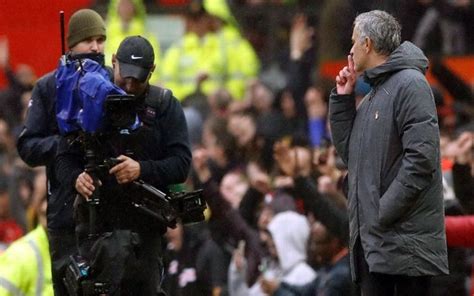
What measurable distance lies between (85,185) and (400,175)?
1761mm

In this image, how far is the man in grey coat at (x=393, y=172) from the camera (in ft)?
28.4

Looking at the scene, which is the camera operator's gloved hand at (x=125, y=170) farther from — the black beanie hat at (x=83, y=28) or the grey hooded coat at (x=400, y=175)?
the grey hooded coat at (x=400, y=175)

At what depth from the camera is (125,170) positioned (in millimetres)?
9359

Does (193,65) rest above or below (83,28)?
below

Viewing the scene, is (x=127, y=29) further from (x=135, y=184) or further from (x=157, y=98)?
(x=135, y=184)

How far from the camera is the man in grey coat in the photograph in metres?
8.65

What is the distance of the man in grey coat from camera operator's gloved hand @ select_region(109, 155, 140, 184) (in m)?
1.18

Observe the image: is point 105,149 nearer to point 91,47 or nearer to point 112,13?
point 91,47

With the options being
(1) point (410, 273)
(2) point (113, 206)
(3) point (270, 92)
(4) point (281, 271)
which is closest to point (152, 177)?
(2) point (113, 206)

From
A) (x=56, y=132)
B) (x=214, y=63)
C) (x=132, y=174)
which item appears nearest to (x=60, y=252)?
(x=56, y=132)

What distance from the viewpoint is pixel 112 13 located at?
17.7 meters

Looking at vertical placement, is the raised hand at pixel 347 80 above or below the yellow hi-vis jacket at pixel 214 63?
above

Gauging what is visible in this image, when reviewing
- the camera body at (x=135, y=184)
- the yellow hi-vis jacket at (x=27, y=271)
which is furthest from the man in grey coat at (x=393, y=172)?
the yellow hi-vis jacket at (x=27, y=271)

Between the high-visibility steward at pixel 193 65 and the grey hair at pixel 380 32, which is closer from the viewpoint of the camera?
the grey hair at pixel 380 32
